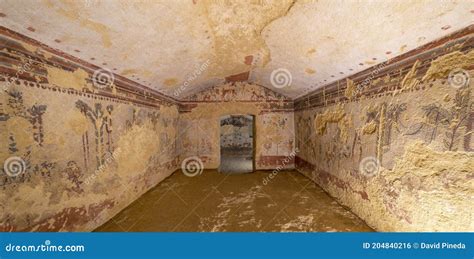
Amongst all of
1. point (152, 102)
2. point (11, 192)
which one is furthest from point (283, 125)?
point (11, 192)

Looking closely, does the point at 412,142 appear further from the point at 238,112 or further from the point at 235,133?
the point at 235,133

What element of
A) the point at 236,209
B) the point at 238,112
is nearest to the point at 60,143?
the point at 236,209

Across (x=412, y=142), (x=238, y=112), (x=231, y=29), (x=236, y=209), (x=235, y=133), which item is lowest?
(x=236, y=209)

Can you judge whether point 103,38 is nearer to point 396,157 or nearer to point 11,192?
point 11,192

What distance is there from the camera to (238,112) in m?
6.79

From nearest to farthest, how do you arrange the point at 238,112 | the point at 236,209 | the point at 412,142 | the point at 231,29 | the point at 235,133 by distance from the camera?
1. the point at 412,142
2. the point at 231,29
3. the point at 236,209
4. the point at 238,112
5. the point at 235,133

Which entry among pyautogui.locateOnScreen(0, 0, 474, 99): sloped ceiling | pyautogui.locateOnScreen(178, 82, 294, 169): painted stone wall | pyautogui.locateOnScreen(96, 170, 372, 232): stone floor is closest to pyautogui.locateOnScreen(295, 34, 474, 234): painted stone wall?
pyautogui.locateOnScreen(0, 0, 474, 99): sloped ceiling

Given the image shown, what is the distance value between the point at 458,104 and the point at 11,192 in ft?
12.3

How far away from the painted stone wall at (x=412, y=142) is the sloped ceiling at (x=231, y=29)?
0.27 metres

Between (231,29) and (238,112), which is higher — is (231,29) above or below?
above

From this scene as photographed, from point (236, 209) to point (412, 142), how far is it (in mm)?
2476

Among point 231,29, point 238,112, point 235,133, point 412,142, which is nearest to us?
point 412,142

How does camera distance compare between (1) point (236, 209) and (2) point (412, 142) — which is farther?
(1) point (236, 209)

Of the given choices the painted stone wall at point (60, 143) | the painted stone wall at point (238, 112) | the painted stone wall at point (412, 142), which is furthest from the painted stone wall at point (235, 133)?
the painted stone wall at point (412, 142)
